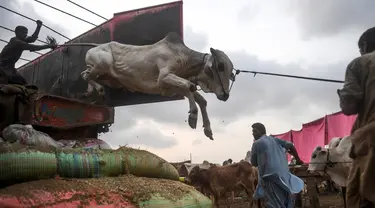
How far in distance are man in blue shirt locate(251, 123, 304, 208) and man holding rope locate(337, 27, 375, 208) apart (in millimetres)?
2174

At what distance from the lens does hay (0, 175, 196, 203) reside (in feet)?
7.52

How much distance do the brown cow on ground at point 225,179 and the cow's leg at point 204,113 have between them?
13.4 feet

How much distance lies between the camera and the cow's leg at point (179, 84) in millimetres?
6254

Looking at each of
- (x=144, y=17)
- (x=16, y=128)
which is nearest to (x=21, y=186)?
(x=16, y=128)

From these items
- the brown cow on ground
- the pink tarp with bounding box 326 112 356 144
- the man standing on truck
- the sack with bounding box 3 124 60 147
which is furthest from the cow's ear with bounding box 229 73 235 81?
the pink tarp with bounding box 326 112 356 144

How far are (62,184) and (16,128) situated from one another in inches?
54.9

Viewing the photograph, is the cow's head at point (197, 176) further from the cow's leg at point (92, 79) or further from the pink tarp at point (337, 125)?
the cow's leg at point (92, 79)

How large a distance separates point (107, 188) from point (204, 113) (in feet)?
13.6

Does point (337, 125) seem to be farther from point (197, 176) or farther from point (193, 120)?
point (193, 120)

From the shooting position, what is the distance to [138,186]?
9.49 feet

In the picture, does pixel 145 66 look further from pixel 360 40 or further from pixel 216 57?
pixel 360 40

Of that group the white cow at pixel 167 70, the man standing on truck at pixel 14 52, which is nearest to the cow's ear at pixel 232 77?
the white cow at pixel 167 70

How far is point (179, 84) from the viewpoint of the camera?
6352mm

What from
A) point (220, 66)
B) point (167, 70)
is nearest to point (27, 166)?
point (167, 70)
